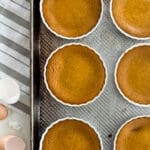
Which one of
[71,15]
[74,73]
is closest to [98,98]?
[74,73]

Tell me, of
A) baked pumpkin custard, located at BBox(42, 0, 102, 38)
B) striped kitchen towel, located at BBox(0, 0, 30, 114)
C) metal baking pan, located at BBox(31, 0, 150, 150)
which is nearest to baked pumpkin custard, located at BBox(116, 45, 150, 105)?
metal baking pan, located at BBox(31, 0, 150, 150)

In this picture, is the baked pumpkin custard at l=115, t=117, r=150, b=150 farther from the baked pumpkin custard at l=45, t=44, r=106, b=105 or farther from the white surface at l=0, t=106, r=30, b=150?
the white surface at l=0, t=106, r=30, b=150

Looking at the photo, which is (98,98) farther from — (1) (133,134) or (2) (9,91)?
(2) (9,91)

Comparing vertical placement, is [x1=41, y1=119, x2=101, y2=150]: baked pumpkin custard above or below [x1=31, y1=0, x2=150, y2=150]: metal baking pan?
below

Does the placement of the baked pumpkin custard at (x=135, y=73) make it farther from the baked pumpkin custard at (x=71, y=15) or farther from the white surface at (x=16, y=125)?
the white surface at (x=16, y=125)

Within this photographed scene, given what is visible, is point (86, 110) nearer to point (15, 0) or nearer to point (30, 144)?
point (30, 144)

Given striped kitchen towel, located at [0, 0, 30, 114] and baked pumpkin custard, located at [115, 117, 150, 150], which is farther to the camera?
→ striped kitchen towel, located at [0, 0, 30, 114]
